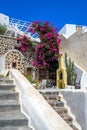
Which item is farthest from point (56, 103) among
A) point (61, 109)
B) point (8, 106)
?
point (8, 106)

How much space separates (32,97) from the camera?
4980 mm

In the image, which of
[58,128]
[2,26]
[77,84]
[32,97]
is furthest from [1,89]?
[2,26]

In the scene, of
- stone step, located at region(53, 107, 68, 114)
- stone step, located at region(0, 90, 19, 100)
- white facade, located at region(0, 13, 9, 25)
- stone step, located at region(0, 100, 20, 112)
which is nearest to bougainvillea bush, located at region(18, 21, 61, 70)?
white facade, located at region(0, 13, 9, 25)

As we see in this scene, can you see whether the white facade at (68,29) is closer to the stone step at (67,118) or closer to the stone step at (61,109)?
the stone step at (61,109)

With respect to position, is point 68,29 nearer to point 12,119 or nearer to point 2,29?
point 2,29

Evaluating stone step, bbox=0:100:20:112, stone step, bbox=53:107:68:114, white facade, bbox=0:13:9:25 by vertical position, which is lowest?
stone step, bbox=53:107:68:114

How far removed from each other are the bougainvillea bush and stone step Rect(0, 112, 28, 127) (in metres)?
13.8

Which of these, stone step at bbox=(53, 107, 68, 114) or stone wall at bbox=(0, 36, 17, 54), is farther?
stone wall at bbox=(0, 36, 17, 54)

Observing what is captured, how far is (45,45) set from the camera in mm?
18578

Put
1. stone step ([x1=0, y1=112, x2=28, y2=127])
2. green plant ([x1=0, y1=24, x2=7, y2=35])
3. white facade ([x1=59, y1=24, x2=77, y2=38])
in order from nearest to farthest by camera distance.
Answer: stone step ([x1=0, y1=112, x2=28, y2=127])
green plant ([x1=0, y1=24, x2=7, y2=35])
white facade ([x1=59, y1=24, x2=77, y2=38])

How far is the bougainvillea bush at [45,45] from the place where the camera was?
1864 centimetres

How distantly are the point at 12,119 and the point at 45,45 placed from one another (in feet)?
46.5

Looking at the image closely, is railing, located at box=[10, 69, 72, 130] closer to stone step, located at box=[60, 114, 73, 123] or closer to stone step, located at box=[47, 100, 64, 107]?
stone step, located at box=[60, 114, 73, 123]

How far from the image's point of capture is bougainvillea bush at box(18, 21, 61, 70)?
1864 cm
